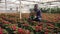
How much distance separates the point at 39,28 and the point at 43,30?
0.18 metres

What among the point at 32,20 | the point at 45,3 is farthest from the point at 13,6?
the point at 32,20

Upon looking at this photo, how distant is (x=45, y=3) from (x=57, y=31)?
13.1 metres

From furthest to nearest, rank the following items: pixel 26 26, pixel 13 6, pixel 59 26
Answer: pixel 13 6 < pixel 59 26 < pixel 26 26

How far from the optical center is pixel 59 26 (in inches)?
397

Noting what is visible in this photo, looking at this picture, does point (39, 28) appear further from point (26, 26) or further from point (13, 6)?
point (13, 6)

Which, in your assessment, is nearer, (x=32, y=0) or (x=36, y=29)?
(x=36, y=29)

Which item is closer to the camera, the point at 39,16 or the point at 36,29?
the point at 36,29

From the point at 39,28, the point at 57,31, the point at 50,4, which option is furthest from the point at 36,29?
the point at 50,4

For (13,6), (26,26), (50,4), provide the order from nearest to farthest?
(26,26) < (13,6) < (50,4)

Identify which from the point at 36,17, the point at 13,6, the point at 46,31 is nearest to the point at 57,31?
the point at 46,31

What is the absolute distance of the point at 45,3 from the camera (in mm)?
22156

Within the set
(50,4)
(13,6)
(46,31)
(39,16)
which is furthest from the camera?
(50,4)

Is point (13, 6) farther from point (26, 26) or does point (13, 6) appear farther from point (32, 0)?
point (26, 26)

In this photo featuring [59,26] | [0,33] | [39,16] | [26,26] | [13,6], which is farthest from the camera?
[13,6]
